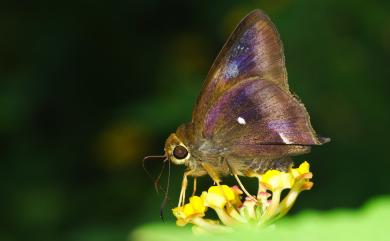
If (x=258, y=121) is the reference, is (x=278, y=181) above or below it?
below

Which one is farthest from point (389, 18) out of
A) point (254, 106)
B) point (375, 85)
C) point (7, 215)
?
point (7, 215)

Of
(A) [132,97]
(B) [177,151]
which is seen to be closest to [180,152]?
(B) [177,151]

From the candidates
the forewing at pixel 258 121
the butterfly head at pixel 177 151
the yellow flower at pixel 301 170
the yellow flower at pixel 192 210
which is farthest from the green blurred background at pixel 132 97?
the yellow flower at pixel 301 170

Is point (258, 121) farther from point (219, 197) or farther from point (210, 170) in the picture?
point (219, 197)

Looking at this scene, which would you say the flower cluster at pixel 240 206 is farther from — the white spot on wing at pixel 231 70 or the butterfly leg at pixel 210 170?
the white spot on wing at pixel 231 70

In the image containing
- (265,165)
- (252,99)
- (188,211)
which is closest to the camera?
(188,211)

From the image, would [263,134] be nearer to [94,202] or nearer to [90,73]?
[94,202]

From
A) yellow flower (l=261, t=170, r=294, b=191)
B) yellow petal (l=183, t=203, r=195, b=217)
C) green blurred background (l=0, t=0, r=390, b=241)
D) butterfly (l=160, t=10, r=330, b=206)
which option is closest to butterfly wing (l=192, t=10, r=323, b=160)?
butterfly (l=160, t=10, r=330, b=206)
